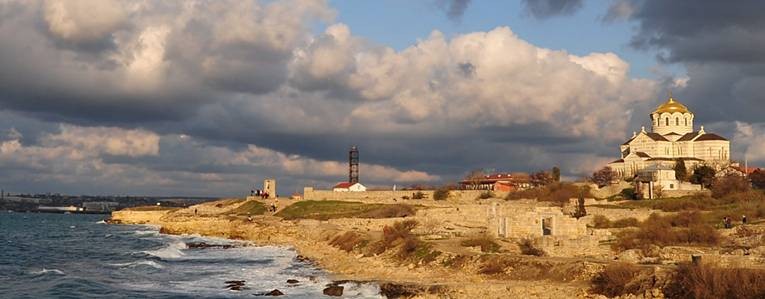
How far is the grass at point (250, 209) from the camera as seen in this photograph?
100 metres

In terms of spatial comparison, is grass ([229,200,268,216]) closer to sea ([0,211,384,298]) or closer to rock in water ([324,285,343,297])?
sea ([0,211,384,298])

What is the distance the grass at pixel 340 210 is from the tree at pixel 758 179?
37221 mm

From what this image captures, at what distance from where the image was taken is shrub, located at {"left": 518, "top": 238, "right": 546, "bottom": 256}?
32.9 metres

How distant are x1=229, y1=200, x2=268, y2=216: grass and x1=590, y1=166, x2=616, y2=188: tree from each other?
41.6 metres

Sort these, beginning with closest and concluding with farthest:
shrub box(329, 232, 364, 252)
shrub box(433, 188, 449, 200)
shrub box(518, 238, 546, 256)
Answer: shrub box(518, 238, 546, 256)
shrub box(329, 232, 364, 252)
shrub box(433, 188, 449, 200)

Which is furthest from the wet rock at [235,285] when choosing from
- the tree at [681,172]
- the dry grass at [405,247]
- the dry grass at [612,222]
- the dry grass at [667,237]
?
the tree at [681,172]

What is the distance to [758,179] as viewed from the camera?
271ft

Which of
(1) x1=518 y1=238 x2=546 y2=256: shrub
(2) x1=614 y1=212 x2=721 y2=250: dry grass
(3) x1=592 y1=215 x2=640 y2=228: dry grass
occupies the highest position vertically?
(3) x1=592 y1=215 x2=640 y2=228: dry grass

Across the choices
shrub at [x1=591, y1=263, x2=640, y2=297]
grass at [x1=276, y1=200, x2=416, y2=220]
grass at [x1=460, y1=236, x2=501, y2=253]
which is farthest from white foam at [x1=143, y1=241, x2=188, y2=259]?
shrub at [x1=591, y1=263, x2=640, y2=297]

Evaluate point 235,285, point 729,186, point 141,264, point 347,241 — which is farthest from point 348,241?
point 729,186

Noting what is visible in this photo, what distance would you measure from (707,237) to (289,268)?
21.1 m

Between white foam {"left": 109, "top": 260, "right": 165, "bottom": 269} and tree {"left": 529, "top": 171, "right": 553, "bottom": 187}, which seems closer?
white foam {"left": 109, "top": 260, "right": 165, "bottom": 269}

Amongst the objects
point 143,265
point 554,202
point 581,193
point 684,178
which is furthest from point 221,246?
point 684,178

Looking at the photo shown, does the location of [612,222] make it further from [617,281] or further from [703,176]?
[617,281]
